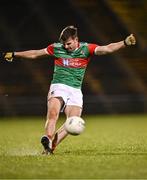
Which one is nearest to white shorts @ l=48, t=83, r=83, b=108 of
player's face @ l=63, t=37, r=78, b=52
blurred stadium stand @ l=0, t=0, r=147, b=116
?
player's face @ l=63, t=37, r=78, b=52

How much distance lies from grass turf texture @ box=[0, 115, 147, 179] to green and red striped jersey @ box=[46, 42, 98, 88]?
1.02 metres

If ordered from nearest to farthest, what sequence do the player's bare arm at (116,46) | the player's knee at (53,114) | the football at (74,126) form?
1. the football at (74,126)
2. the player's bare arm at (116,46)
3. the player's knee at (53,114)

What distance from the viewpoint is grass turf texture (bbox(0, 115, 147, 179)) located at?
796cm

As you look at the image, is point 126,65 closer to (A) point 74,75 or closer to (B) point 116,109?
(B) point 116,109

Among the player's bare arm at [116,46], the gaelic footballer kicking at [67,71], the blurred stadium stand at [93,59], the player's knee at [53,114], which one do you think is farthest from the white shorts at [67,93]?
the blurred stadium stand at [93,59]

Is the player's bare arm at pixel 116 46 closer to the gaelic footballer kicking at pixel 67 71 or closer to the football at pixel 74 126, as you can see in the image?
the gaelic footballer kicking at pixel 67 71

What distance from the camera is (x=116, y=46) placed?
9781 mm

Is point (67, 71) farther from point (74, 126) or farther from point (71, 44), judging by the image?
point (74, 126)

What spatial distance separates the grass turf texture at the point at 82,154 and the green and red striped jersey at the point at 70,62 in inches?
40.3

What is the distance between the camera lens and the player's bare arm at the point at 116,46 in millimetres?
9562

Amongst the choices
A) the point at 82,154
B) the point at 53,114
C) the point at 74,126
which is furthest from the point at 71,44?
the point at 82,154

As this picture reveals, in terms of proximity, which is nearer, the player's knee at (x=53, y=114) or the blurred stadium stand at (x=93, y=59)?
the player's knee at (x=53, y=114)

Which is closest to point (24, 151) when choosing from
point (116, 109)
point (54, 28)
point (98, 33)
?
point (116, 109)

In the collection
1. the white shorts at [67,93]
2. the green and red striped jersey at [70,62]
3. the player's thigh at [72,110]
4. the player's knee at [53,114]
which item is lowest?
the player's knee at [53,114]
